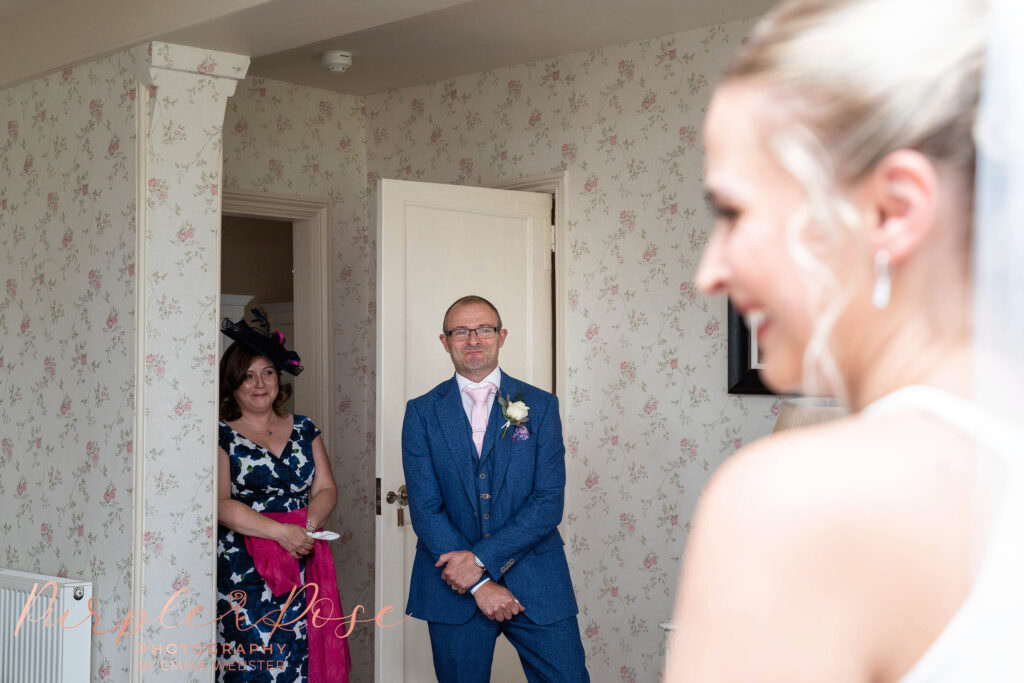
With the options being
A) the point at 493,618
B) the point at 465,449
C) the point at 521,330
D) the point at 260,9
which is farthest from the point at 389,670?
the point at 260,9

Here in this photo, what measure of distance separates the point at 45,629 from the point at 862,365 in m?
3.61

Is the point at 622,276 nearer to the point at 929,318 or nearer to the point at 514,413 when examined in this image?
the point at 514,413

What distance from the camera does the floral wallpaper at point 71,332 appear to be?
3400 millimetres

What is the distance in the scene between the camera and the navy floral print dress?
350 centimetres

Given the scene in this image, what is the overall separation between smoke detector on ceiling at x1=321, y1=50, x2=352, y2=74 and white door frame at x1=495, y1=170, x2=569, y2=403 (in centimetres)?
93

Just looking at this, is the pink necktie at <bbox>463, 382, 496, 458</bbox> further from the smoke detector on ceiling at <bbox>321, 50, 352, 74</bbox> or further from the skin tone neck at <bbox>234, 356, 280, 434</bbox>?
the smoke detector on ceiling at <bbox>321, 50, 352, 74</bbox>

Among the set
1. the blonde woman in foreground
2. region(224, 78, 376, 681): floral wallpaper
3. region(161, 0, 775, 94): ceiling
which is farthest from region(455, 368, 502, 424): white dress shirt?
the blonde woman in foreground

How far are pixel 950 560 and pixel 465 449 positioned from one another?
2915 mm

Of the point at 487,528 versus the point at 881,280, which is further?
the point at 487,528

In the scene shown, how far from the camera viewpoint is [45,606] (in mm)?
3521

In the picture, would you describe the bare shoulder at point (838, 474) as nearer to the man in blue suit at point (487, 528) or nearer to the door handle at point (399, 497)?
the man in blue suit at point (487, 528)

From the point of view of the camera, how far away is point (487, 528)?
10.7 feet

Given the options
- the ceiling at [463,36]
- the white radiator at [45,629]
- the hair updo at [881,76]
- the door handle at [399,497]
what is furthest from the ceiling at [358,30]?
the hair updo at [881,76]

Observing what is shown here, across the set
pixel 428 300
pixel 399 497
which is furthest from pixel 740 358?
pixel 399 497
